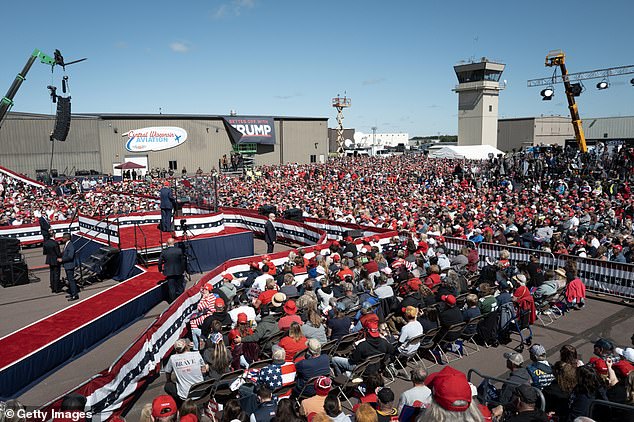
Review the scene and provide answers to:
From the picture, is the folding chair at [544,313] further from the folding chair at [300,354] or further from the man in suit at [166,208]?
the man in suit at [166,208]

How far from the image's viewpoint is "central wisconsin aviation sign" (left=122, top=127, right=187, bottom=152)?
145ft

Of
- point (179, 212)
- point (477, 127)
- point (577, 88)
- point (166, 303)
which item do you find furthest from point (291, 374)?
point (477, 127)

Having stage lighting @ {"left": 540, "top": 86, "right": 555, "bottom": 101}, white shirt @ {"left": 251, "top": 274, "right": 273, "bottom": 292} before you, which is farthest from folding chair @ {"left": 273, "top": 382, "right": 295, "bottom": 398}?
stage lighting @ {"left": 540, "top": 86, "right": 555, "bottom": 101}

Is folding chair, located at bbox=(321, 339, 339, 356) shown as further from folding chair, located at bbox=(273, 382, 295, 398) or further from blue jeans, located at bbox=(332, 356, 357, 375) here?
folding chair, located at bbox=(273, 382, 295, 398)

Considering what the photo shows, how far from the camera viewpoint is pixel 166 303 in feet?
39.8

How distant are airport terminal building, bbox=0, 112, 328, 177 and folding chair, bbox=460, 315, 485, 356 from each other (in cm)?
4147

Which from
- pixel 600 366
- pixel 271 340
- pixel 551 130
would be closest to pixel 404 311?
pixel 271 340

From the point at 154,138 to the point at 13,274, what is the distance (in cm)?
3329

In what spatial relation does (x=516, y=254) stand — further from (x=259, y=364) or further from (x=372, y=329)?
(x=259, y=364)

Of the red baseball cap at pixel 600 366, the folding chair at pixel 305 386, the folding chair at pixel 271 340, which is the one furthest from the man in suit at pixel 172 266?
the red baseball cap at pixel 600 366

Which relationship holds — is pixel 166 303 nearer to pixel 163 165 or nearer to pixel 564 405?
pixel 564 405

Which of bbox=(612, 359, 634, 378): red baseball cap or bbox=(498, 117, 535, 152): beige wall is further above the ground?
bbox=(498, 117, 535, 152): beige wall

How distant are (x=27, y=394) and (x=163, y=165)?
41186mm

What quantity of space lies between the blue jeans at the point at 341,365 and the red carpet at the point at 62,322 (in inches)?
204
